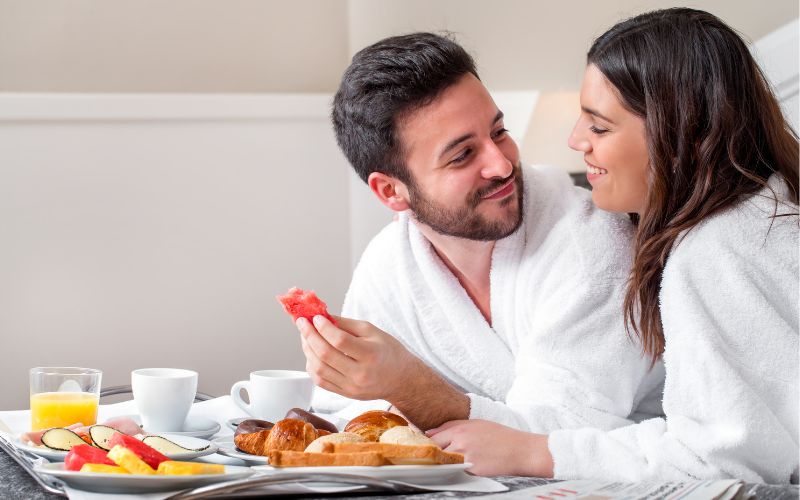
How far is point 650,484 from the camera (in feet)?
3.28

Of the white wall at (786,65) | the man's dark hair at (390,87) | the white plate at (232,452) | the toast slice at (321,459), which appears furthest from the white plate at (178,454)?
the white wall at (786,65)

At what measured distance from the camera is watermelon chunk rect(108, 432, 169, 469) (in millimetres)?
979

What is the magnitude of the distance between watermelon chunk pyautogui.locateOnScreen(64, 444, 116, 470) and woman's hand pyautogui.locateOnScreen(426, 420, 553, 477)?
446 mm

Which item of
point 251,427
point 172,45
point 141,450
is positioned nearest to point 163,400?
point 251,427

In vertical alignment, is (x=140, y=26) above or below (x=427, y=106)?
above

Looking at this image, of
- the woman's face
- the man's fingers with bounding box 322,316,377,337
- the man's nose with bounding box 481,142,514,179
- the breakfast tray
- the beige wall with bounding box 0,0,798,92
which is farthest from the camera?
the beige wall with bounding box 0,0,798,92

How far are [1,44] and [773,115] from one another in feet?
7.07

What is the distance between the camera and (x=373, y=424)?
46.0 inches

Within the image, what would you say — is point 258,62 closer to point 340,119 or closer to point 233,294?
point 233,294

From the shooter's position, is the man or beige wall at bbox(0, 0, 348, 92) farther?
beige wall at bbox(0, 0, 348, 92)

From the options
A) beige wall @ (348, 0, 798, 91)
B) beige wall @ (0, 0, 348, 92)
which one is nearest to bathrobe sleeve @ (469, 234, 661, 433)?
beige wall @ (348, 0, 798, 91)

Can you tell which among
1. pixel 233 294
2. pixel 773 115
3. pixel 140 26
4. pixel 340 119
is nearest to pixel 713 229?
pixel 773 115

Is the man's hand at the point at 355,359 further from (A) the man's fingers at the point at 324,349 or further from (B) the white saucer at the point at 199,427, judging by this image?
(B) the white saucer at the point at 199,427

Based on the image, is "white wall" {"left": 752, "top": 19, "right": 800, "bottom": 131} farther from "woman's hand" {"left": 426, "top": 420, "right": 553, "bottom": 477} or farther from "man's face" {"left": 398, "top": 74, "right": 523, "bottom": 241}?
"woman's hand" {"left": 426, "top": 420, "right": 553, "bottom": 477}
